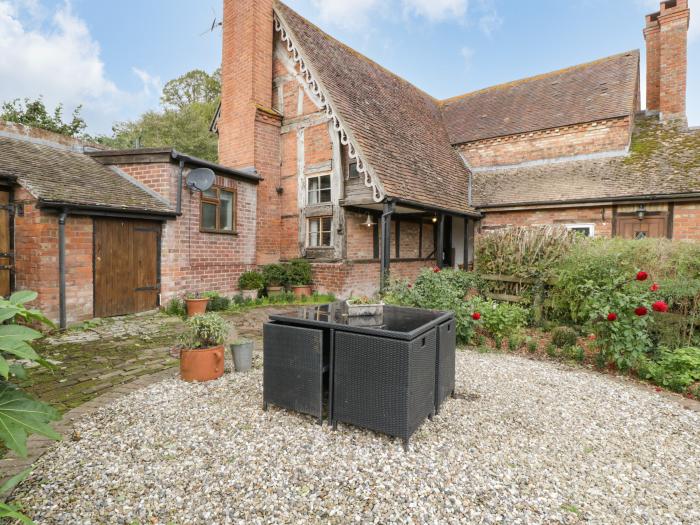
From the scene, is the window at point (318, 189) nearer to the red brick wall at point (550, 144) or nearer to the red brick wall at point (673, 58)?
the red brick wall at point (550, 144)

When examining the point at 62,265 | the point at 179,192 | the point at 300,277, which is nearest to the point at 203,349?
the point at 62,265

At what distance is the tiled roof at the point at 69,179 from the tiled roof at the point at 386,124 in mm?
5241

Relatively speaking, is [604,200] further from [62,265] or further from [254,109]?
[62,265]

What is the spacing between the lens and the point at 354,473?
245cm

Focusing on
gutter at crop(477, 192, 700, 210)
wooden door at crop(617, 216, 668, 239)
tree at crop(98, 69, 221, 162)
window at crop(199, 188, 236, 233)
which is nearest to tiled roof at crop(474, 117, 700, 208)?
gutter at crop(477, 192, 700, 210)

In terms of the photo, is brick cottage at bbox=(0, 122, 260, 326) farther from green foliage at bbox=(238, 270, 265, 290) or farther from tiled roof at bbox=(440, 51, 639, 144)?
tiled roof at bbox=(440, 51, 639, 144)

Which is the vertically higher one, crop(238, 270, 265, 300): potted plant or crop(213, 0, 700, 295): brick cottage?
crop(213, 0, 700, 295): brick cottage

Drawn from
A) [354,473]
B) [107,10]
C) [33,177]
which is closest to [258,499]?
[354,473]

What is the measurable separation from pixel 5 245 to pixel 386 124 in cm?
951

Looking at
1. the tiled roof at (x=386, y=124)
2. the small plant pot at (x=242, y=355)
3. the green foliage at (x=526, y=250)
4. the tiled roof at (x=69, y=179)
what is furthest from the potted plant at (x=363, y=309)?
A: the tiled roof at (x=69, y=179)

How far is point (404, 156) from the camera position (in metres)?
10.6

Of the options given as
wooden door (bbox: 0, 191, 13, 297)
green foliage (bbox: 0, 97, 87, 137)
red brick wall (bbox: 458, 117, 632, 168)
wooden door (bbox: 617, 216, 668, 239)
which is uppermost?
green foliage (bbox: 0, 97, 87, 137)

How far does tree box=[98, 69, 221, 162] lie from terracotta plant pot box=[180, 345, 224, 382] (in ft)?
70.0

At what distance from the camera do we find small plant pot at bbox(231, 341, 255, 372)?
443 cm
